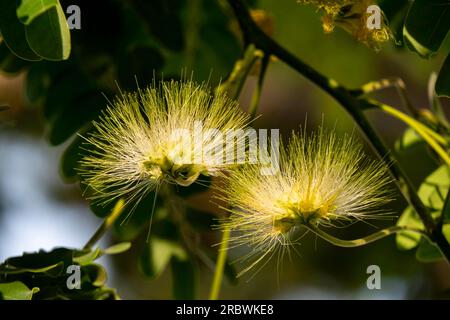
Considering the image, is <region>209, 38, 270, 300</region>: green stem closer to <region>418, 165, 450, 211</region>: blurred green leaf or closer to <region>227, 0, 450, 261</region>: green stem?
<region>227, 0, 450, 261</region>: green stem

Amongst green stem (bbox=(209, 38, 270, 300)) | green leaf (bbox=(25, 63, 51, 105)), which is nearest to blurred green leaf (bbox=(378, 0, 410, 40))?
green stem (bbox=(209, 38, 270, 300))

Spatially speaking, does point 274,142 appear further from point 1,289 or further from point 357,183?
point 1,289

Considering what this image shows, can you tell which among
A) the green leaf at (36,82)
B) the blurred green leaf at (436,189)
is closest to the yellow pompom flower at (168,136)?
the blurred green leaf at (436,189)

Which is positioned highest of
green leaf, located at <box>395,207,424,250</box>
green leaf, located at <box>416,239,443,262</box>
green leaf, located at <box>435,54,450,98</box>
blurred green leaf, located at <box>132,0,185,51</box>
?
blurred green leaf, located at <box>132,0,185,51</box>

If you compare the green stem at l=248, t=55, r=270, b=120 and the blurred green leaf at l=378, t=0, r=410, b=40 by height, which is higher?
the blurred green leaf at l=378, t=0, r=410, b=40

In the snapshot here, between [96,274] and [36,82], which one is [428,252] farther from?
[36,82]
